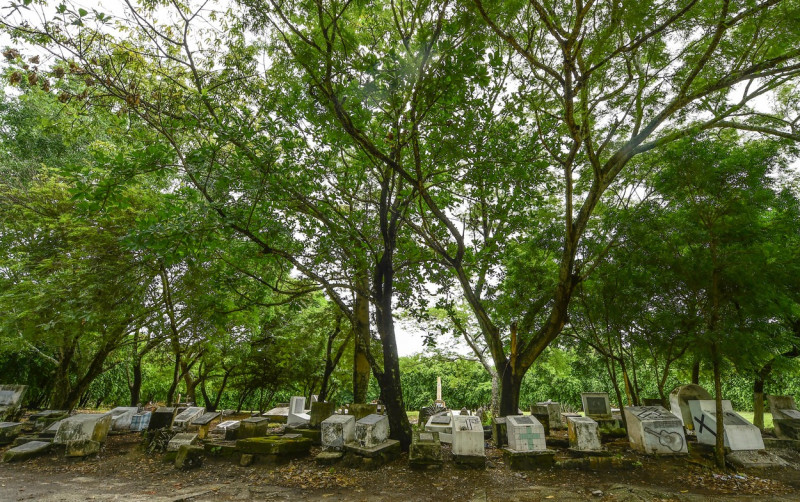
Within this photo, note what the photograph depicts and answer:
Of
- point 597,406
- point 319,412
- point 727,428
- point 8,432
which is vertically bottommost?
point 8,432

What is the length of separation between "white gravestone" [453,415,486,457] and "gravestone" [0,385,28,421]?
13.8m

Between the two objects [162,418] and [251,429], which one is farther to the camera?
[162,418]

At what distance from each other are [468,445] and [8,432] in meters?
11.4

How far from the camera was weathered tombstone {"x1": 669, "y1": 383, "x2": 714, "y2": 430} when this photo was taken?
8.91m

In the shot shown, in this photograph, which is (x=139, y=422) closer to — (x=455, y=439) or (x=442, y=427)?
(x=442, y=427)

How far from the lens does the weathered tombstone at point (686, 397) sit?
8914 mm

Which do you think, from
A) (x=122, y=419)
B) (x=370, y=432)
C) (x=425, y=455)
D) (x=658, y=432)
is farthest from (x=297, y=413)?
(x=658, y=432)

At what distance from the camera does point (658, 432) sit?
7391mm

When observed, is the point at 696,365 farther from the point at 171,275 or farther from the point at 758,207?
the point at 171,275

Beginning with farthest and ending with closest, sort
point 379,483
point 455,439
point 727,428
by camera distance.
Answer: point 727,428 → point 455,439 → point 379,483

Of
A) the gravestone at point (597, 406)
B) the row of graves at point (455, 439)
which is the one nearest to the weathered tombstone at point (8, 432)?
the row of graves at point (455, 439)

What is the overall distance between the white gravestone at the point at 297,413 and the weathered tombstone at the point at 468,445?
589cm

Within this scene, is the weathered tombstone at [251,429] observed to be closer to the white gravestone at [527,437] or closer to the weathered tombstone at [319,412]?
the weathered tombstone at [319,412]

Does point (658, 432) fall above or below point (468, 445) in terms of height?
above
